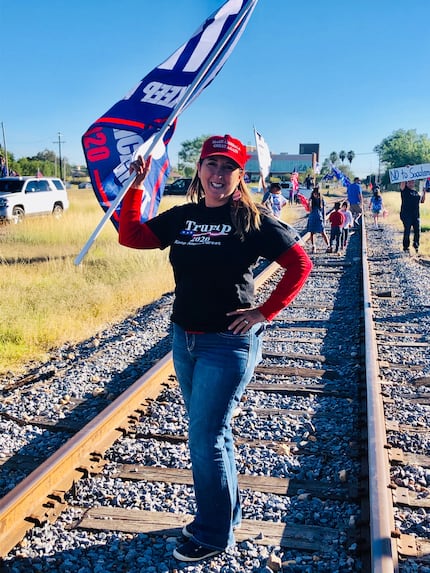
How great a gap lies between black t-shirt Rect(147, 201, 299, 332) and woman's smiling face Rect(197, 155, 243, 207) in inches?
2.3

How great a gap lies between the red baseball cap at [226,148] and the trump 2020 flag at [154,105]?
201 centimetres

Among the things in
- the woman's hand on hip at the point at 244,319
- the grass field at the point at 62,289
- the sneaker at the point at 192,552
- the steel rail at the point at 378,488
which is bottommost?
the sneaker at the point at 192,552

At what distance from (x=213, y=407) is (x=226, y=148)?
3.99 feet

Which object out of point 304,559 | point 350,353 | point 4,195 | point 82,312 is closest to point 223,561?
point 304,559

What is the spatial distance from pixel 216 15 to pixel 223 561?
420cm

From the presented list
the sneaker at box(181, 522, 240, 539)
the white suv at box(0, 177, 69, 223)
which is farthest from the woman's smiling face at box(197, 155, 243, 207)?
the white suv at box(0, 177, 69, 223)

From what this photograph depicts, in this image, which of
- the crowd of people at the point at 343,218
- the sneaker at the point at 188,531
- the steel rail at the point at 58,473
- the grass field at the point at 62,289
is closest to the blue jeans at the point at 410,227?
the crowd of people at the point at 343,218

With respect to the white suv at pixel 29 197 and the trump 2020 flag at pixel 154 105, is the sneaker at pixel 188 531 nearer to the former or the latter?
the trump 2020 flag at pixel 154 105

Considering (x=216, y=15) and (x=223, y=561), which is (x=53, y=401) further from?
(x=216, y=15)

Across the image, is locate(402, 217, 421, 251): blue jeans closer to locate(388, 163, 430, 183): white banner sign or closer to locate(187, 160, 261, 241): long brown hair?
locate(388, 163, 430, 183): white banner sign

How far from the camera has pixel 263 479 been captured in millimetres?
3988

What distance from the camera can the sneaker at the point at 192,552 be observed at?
3.05 meters

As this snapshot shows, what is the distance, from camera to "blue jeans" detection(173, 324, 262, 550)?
9.44 ft

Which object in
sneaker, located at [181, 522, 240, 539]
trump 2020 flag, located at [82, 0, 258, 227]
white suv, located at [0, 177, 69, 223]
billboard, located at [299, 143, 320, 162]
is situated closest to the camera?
sneaker, located at [181, 522, 240, 539]
